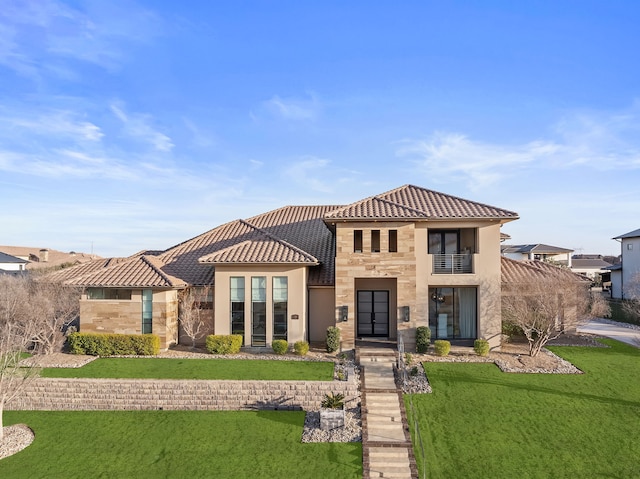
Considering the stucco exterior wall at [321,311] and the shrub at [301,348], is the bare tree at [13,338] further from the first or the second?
the stucco exterior wall at [321,311]

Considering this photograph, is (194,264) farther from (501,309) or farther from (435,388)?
(501,309)

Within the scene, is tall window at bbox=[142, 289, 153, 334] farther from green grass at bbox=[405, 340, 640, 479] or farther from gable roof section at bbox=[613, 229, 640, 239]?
gable roof section at bbox=[613, 229, 640, 239]

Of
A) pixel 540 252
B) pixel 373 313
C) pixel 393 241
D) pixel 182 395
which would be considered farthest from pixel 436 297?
pixel 540 252

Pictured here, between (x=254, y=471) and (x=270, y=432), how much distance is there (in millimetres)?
2169

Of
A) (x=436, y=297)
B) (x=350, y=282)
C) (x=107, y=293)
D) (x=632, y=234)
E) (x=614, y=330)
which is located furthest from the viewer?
(x=632, y=234)

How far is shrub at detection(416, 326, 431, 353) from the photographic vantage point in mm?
22062

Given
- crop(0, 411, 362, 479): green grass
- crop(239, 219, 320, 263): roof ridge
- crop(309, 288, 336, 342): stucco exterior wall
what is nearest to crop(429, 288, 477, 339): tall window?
crop(309, 288, 336, 342): stucco exterior wall

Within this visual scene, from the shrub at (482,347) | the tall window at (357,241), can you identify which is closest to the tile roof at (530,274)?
the shrub at (482,347)

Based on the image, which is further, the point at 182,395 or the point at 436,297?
the point at 436,297

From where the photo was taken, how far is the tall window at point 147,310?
2361 centimetres

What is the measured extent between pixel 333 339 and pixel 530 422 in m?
9.87

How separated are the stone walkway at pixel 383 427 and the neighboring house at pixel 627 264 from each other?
34347mm

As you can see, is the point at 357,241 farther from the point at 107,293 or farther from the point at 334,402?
the point at 107,293

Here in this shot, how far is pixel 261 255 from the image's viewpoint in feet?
77.4
